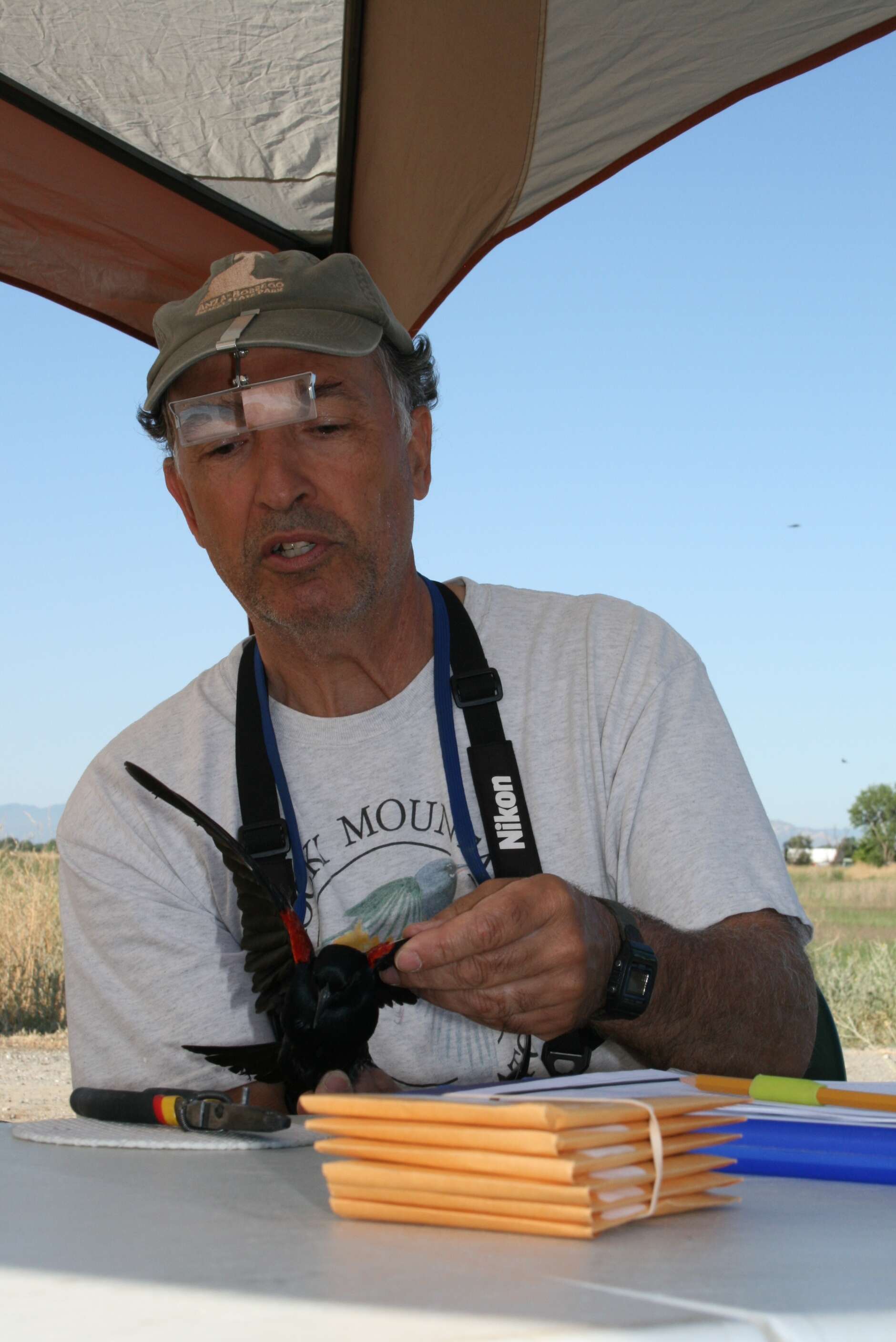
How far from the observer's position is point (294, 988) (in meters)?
1.57

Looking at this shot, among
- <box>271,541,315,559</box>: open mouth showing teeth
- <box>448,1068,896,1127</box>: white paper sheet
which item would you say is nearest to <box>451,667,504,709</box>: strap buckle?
<box>271,541,315,559</box>: open mouth showing teeth

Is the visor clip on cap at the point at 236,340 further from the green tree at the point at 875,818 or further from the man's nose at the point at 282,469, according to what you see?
the green tree at the point at 875,818

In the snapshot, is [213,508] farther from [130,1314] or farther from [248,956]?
[130,1314]

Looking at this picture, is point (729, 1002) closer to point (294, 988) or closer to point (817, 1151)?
point (294, 988)

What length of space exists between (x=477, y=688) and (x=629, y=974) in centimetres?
72

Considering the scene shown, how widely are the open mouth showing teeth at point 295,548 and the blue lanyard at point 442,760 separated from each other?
26 cm

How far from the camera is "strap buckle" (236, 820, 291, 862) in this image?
193 cm

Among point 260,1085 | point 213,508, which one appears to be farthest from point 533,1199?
point 213,508

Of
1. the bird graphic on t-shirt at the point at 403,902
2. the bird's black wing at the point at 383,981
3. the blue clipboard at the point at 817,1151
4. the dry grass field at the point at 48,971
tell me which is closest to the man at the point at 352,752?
the bird graphic on t-shirt at the point at 403,902

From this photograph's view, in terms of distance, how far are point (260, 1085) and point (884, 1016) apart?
278 inches

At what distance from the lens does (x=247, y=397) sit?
2.08 metres

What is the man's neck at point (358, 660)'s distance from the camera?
218 cm

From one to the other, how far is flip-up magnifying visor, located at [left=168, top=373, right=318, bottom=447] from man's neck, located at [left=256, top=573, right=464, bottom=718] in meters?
0.33

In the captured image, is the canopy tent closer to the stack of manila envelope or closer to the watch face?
the watch face
